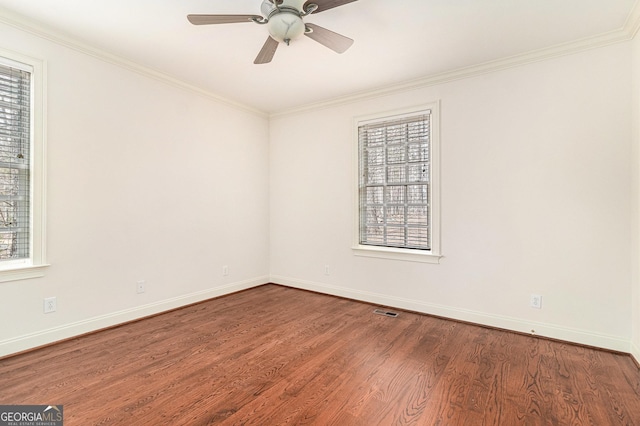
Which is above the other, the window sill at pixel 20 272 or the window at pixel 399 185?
the window at pixel 399 185

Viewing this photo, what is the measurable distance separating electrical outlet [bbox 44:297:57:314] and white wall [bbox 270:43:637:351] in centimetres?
317

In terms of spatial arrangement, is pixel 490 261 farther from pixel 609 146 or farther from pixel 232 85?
pixel 232 85

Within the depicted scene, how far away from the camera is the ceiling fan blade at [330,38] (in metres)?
2.21

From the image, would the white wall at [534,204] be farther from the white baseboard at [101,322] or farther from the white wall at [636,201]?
the white baseboard at [101,322]

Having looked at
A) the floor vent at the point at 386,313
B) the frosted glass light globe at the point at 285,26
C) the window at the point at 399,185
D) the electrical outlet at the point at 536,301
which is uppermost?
the frosted glass light globe at the point at 285,26

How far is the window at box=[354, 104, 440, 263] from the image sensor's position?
355 cm

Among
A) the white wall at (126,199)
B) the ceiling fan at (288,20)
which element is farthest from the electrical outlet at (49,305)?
the ceiling fan at (288,20)

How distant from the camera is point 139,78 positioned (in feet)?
10.8

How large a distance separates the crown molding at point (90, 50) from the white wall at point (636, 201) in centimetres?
423

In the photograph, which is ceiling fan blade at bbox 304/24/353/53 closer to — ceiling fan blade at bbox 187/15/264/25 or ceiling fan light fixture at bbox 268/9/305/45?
ceiling fan light fixture at bbox 268/9/305/45

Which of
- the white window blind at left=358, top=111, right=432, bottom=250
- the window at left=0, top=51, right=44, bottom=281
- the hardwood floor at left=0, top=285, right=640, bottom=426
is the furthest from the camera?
the white window blind at left=358, top=111, right=432, bottom=250

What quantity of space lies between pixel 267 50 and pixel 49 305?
113 inches

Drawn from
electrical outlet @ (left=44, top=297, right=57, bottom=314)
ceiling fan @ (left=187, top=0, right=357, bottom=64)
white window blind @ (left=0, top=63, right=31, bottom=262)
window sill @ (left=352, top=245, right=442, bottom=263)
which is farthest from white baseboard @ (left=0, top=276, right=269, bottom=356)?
ceiling fan @ (left=187, top=0, right=357, bottom=64)

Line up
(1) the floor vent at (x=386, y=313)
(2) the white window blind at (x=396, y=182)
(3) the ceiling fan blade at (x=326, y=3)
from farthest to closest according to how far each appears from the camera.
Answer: (2) the white window blind at (x=396, y=182), (1) the floor vent at (x=386, y=313), (3) the ceiling fan blade at (x=326, y=3)
